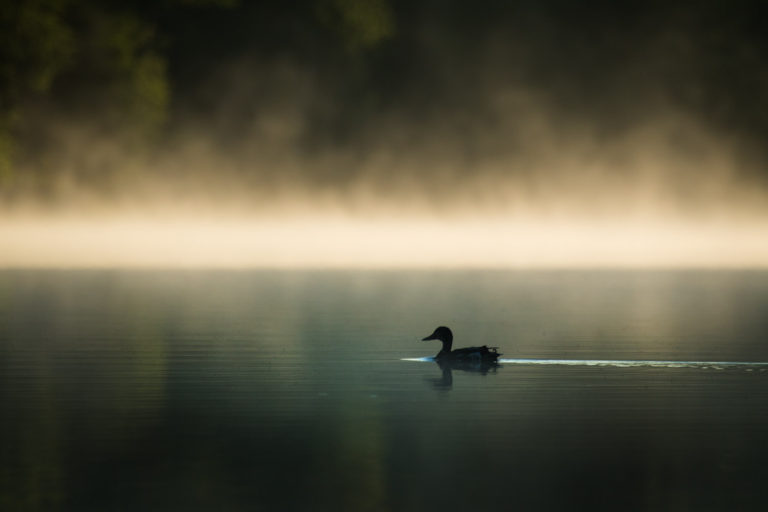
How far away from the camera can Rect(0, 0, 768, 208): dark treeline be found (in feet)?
231

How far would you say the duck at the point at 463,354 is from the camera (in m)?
18.2

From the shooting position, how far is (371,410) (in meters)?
14.8

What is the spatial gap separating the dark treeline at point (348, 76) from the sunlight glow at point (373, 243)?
387 cm

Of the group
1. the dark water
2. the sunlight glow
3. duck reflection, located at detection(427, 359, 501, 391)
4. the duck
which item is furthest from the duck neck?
the sunlight glow

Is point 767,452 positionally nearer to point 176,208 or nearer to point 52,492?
point 52,492

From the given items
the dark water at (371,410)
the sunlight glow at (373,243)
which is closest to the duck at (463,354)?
the dark water at (371,410)

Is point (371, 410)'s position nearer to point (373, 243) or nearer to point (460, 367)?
point (460, 367)

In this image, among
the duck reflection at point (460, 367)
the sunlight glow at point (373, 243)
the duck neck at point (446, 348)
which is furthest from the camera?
the sunlight glow at point (373, 243)

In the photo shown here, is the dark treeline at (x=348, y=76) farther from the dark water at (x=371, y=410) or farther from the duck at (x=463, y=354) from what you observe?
the duck at (x=463, y=354)

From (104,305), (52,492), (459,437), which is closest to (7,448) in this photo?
(52,492)

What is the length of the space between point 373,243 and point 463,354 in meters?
44.0

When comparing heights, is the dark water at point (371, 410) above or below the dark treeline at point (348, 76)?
below

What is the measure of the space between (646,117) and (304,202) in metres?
17.5

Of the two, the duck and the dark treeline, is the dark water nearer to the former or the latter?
the duck
